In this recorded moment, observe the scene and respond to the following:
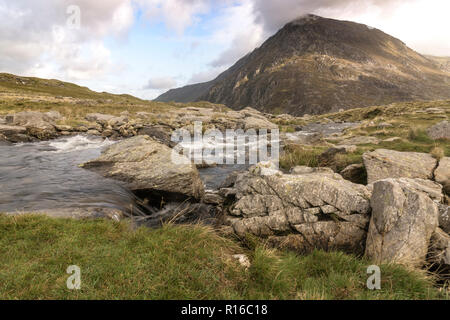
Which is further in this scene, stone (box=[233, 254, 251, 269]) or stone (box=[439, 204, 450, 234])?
stone (box=[439, 204, 450, 234])

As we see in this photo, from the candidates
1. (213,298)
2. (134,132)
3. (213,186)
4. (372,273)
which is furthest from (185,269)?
(134,132)

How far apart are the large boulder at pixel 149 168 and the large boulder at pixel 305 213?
4.03 m

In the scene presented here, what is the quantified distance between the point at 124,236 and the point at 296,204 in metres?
5.46

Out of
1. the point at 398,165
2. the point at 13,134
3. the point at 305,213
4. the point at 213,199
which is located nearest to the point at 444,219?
the point at 305,213

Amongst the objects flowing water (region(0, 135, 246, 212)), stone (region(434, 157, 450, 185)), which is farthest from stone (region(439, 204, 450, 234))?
flowing water (region(0, 135, 246, 212))

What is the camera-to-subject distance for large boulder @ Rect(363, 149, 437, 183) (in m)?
10.5

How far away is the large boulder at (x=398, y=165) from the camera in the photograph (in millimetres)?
10531

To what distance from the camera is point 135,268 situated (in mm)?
4746

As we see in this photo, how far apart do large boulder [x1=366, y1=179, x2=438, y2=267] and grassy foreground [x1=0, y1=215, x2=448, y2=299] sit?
0.81 metres

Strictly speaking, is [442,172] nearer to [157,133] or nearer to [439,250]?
[439,250]

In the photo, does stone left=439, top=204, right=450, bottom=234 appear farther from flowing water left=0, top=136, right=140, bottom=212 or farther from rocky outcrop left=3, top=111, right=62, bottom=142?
rocky outcrop left=3, top=111, right=62, bottom=142

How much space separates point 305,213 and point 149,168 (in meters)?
8.80

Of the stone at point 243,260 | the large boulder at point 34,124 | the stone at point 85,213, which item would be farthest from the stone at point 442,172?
the large boulder at point 34,124

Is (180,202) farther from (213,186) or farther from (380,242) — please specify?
(380,242)
